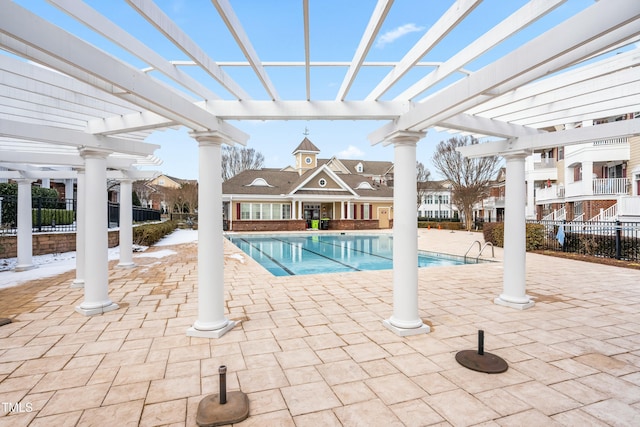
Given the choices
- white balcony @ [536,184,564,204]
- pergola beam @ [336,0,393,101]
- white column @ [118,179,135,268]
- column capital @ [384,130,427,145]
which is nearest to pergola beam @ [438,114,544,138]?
column capital @ [384,130,427,145]

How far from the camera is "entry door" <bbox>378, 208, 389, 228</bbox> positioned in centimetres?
3002

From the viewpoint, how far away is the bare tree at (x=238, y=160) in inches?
1591

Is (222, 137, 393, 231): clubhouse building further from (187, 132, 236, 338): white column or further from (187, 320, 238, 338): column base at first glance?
(187, 320, 238, 338): column base

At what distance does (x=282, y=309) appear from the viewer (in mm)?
5777

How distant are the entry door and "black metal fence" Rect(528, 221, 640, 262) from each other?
53.7 feet

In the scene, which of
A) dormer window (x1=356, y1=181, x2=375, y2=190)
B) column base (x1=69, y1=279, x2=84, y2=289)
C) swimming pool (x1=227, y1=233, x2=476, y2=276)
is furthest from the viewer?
dormer window (x1=356, y1=181, x2=375, y2=190)

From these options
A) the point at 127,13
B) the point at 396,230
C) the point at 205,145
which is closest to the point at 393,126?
the point at 396,230

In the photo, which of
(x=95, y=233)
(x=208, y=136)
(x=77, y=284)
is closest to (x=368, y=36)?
(x=208, y=136)

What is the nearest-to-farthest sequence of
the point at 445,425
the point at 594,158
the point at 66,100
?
the point at 445,425 < the point at 66,100 < the point at 594,158

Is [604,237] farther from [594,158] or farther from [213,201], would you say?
[213,201]

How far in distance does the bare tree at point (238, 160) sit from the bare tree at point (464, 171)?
22.5 meters

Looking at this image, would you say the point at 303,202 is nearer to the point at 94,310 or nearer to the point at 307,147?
the point at 307,147

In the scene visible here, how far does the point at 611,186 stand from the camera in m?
17.0

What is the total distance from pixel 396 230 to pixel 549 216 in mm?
24165
